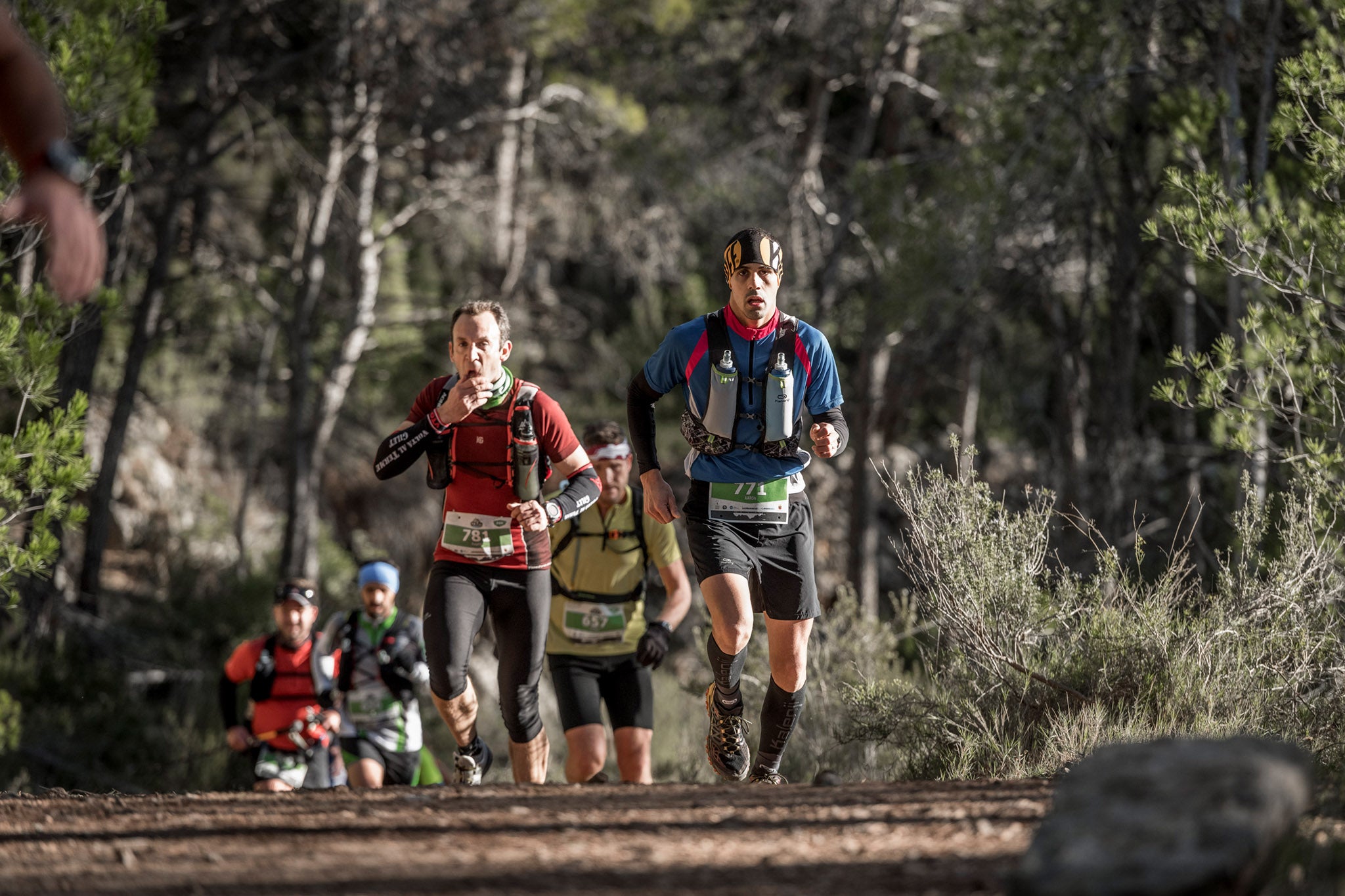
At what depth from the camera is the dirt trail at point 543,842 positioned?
10.1 feet

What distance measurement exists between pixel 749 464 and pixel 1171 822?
292 centimetres

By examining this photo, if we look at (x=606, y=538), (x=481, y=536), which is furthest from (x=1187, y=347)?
(x=481, y=536)

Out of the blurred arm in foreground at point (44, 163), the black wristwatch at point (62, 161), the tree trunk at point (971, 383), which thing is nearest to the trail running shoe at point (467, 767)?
the blurred arm in foreground at point (44, 163)

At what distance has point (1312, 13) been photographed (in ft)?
25.0

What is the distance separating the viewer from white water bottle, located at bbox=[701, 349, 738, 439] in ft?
17.3

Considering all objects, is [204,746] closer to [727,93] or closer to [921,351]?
[921,351]

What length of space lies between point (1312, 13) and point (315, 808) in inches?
287

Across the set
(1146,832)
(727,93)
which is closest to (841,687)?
(1146,832)

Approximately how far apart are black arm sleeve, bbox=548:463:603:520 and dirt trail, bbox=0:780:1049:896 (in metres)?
1.39

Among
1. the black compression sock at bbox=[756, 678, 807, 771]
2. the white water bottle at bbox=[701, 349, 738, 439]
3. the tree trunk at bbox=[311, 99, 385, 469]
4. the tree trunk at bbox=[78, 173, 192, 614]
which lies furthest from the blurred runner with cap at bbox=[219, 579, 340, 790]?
the tree trunk at bbox=[311, 99, 385, 469]

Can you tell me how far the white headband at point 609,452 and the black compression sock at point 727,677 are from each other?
140 centimetres

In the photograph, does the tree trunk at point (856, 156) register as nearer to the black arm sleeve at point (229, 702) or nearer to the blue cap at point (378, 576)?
the blue cap at point (378, 576)

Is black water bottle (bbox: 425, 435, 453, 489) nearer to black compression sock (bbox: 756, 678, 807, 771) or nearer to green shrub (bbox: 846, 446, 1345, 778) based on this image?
black compression sock (bbox: 756, 678, 807, 771)

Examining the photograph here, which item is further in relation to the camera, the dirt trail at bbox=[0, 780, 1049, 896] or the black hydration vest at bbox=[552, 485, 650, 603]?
the black hydration vest at bbox=[552, 485, 650, 603]
